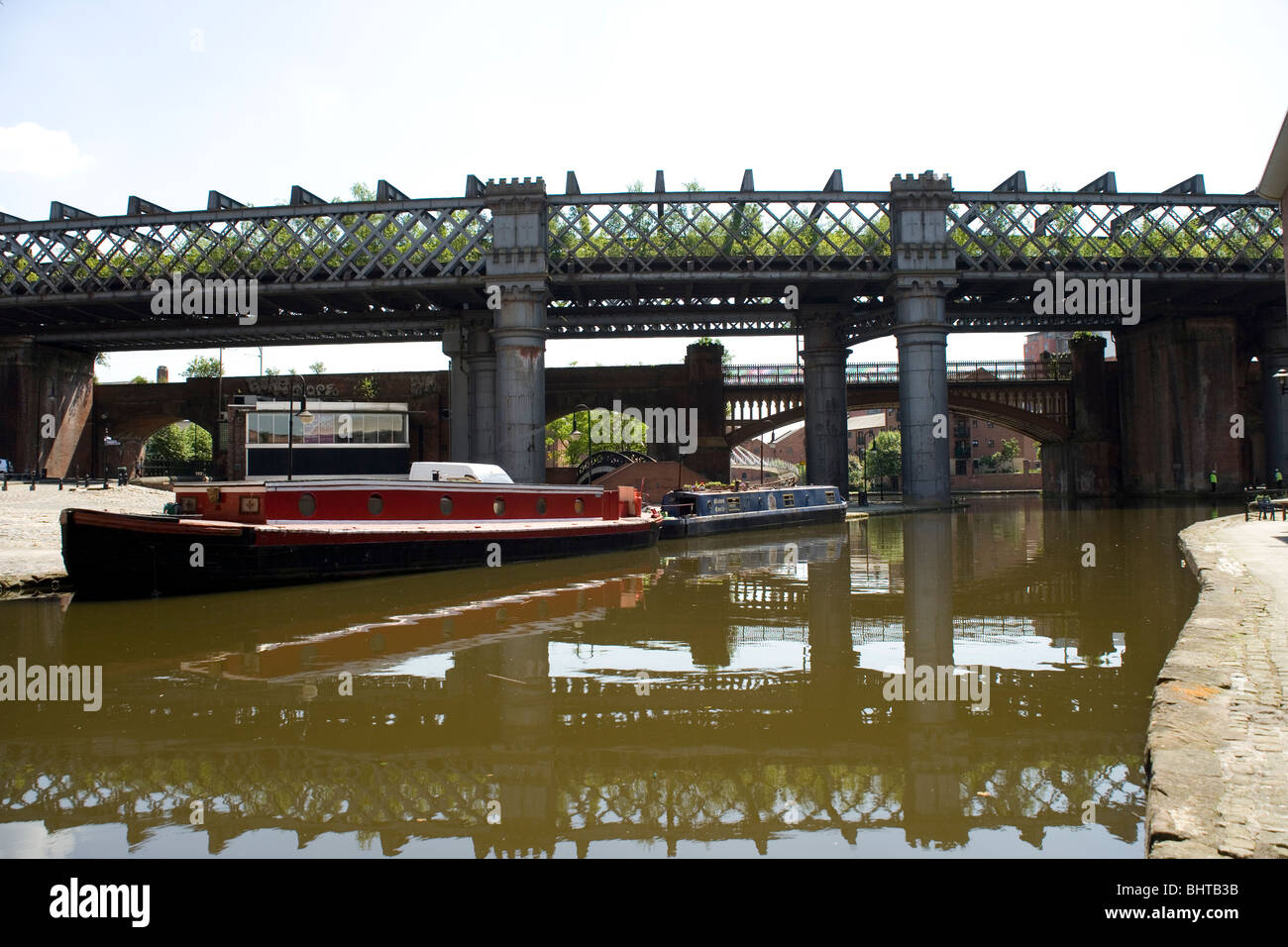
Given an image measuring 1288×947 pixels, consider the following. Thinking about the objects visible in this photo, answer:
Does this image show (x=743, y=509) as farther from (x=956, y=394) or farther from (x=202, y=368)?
(x=202, y=368)

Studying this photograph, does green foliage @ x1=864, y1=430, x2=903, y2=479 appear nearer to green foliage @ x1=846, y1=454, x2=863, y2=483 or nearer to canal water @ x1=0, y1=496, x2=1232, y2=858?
green foliage @ x1=846, y1=454, x2=863, y2=483

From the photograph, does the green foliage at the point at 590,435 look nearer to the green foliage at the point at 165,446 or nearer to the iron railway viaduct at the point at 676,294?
the iron railway viaduct at the point at 676,294

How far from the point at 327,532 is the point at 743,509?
17114mm

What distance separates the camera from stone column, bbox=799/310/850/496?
131 feet

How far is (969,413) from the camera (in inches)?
2393

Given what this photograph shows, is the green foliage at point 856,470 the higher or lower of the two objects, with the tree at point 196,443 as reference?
lower

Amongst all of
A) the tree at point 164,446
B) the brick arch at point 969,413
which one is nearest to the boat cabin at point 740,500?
the brick arch at point 969,413

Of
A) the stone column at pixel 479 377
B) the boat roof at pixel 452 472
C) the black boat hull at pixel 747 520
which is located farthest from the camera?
the stone column at pixel 479 377

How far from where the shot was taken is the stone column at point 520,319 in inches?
1299

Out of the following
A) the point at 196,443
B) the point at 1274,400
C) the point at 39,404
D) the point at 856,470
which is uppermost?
the point at 196,443

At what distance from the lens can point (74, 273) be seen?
131ft

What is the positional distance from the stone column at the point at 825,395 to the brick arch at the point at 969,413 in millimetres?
12469

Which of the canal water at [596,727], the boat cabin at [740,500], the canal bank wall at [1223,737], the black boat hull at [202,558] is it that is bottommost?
the canal water at [596,727]

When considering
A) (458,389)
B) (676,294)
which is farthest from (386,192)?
(676,294)
